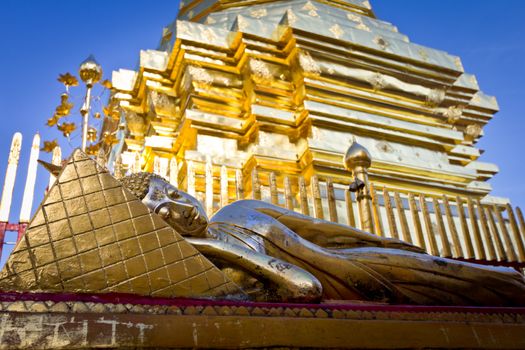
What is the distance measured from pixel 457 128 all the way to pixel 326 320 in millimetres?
6253

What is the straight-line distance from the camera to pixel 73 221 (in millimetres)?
1146

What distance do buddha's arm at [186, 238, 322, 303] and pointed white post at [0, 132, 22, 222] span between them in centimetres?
209

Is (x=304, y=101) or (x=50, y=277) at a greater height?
(x=304, y=101)

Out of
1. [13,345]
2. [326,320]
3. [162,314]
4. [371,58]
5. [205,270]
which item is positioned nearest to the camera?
[13,345]

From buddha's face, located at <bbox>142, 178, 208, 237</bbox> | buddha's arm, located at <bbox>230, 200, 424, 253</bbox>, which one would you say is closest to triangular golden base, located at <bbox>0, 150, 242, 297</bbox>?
buddha's face, located at <bbox>142, 178, 208, 237</bbox>

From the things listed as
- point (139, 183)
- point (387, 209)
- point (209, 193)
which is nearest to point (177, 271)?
point (139, 183)

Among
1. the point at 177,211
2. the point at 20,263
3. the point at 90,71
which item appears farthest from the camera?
the point at 90,71

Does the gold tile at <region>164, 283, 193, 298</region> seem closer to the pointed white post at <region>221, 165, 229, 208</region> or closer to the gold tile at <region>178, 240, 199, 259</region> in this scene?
the gold tile at <region>178, 240, 199, 259</region>

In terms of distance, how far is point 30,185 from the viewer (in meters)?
3.27

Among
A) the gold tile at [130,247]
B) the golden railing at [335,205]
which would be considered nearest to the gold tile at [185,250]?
the gold tile at [130,247]

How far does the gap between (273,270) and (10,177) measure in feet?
8.00

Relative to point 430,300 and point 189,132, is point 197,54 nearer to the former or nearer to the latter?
point 189,132

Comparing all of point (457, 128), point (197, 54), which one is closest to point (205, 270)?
point (197, 54)

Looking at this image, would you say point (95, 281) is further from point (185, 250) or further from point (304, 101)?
point (304, 101)
